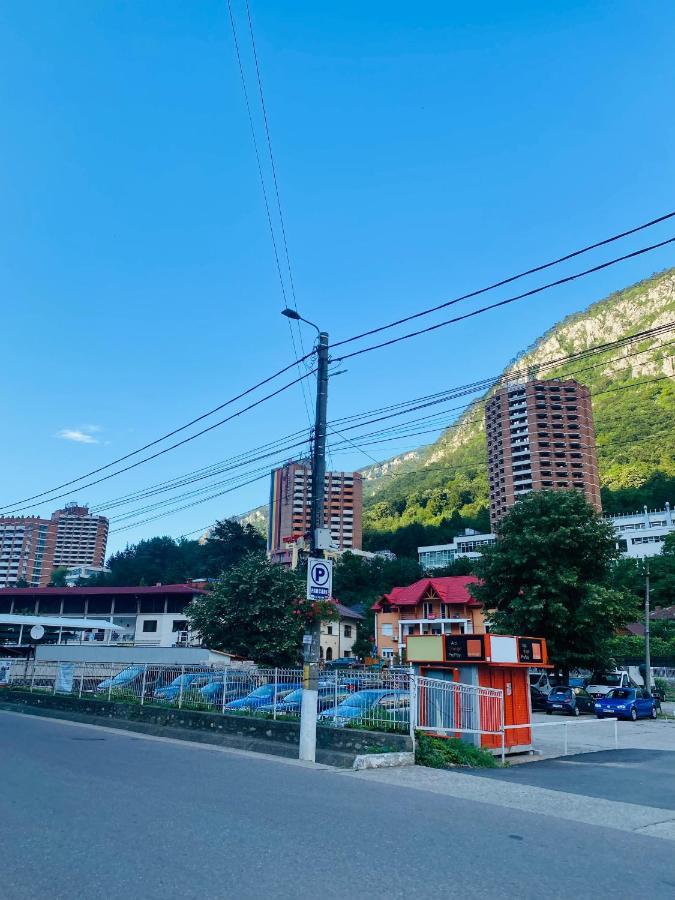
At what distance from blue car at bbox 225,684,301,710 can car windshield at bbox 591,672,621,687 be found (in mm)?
25296

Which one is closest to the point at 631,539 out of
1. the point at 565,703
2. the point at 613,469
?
the point at 613,469

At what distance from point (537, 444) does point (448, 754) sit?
142 meters

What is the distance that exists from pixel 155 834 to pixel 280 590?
2748 centimetres

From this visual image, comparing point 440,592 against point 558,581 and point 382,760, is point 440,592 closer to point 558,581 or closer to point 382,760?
point 558,581

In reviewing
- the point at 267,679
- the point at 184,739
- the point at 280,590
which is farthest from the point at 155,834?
the point at 280,590

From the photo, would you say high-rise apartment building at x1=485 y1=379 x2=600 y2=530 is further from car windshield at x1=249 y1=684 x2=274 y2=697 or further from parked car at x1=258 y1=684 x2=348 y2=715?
parked car at x1=258 y1=684 x2=348 y2=715

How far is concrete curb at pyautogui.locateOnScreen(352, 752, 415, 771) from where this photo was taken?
11.2 m

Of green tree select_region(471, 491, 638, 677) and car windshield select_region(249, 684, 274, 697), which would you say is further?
green tree select_region(471, 491, 638, 677)

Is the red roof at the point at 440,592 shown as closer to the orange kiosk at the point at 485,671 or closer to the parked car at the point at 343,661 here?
the parked car at the point at 343,661

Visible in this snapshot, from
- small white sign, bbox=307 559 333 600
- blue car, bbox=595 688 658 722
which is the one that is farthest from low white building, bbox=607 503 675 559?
small white sign, bbox=307 559 333 600

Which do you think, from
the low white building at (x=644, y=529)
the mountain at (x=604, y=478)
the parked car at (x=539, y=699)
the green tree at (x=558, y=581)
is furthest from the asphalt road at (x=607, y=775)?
the low white building at (x=644, y=529)

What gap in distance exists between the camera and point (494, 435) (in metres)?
156

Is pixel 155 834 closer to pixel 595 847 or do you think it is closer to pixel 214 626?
pixel 595 847

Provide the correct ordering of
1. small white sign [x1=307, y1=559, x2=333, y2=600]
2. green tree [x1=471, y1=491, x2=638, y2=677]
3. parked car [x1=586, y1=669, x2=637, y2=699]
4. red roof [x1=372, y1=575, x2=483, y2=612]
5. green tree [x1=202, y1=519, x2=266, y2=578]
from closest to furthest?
small white sign [x1=307, y1=559, x2=333, y2=600] → green tree [x1=471, y1=491, x2=638, y2=677] → parked car [x1=586, y1=669, x2=637, y2=699] → red roof [x1=372, y1=575, x2=483, y2=612] → green tree [x1=202, y1=519, x2=266, y2=578]
